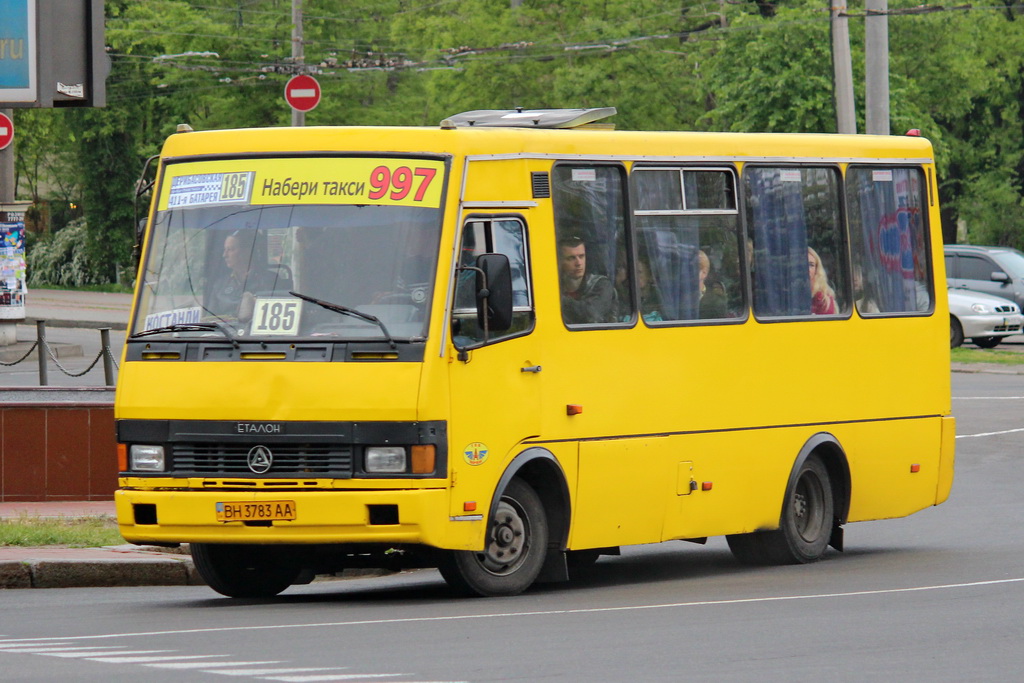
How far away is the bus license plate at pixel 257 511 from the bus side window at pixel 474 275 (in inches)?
49.7

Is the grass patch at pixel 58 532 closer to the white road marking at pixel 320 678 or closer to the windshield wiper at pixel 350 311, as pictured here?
the windshield wiper at pixel 350 311

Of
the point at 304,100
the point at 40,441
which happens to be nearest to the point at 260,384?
the point at 40,441

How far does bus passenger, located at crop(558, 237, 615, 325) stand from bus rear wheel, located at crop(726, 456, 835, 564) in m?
2.26

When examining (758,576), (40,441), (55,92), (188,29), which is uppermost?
(188,29)

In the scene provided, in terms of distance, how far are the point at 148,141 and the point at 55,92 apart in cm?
4520

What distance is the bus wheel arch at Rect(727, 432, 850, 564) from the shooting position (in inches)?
514

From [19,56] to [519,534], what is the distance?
25.3ft

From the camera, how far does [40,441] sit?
15.1m

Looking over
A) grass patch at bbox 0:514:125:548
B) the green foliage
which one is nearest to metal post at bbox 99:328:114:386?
grass patch at bbox 0:514:125:548

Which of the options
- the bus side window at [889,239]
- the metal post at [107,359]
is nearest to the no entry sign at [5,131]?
the metal post at [107,359]

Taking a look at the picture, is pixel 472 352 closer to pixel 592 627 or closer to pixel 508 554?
pixel 508 554

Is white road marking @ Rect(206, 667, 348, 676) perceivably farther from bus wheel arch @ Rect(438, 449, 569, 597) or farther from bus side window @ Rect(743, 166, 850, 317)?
bus side window @ Rect(743, 166, 850, 317)

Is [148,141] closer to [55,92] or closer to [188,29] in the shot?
[188,29]

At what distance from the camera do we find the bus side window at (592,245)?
11352 mm
